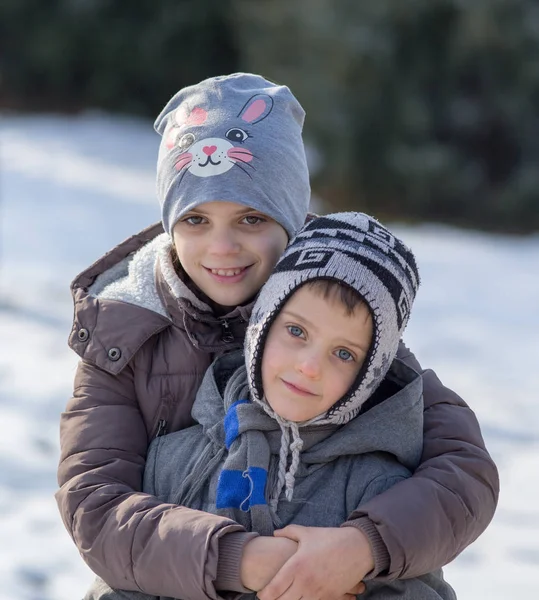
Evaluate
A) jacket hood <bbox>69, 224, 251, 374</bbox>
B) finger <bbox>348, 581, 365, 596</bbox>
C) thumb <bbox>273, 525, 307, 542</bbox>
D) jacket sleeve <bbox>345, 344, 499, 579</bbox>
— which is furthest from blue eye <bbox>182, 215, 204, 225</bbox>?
finger <bbox>348, 581, 365, 596</bbox>

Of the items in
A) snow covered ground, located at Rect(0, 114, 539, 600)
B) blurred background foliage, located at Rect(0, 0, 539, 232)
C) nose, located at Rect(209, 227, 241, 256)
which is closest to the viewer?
nose, located at Rect(209, 227, 241, 256)

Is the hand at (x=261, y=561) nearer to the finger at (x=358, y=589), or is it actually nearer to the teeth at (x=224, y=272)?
the finger at (x=358, y=589)

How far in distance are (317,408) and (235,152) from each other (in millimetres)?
572

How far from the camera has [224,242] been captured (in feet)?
6.51

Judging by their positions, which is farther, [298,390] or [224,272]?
[224,272]

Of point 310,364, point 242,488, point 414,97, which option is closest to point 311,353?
point 310,364

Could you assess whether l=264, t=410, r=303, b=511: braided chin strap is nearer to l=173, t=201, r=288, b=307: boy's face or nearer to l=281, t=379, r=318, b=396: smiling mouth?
l=281, t=379, r=318, b=396: smiling mouth

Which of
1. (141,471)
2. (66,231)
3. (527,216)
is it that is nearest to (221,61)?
(527,216)

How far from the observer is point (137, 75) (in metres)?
13.2

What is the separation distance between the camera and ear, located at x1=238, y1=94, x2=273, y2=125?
2.09 m

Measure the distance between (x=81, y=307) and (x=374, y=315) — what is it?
2.10 feet

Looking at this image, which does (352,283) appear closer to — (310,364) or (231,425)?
(310,364)

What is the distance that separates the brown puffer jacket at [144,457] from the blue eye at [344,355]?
256mm

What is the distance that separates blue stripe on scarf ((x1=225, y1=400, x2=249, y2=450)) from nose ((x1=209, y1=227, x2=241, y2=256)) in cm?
31
